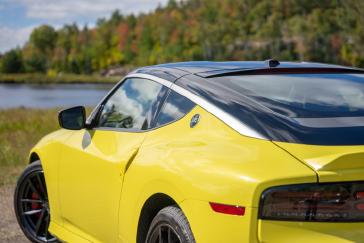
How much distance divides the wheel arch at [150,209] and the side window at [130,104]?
0.57 meters

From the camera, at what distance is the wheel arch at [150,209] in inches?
127

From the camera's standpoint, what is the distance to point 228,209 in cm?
274

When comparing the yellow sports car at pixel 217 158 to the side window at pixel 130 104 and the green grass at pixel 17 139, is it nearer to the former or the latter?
the side window at pixel 130 104

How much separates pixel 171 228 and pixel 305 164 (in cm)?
77

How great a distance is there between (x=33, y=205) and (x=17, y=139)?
10.0m

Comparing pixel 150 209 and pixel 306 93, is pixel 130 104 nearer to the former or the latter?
pixel 150 209

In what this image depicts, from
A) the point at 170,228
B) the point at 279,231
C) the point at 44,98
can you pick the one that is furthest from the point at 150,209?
the point at 44,98

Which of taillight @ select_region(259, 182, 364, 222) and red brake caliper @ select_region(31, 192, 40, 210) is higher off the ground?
taillight @ select_region(259, 182, 364, 222)

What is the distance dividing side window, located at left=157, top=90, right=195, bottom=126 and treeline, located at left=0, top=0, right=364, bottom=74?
386 feet

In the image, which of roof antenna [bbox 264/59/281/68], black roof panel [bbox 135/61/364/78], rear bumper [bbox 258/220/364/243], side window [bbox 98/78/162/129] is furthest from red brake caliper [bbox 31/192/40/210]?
rear bumper [bbox 258/220/364/243]

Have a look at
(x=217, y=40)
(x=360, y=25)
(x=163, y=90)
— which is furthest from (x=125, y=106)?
(x=217, y=40)

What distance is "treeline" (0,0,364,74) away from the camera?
131 metres

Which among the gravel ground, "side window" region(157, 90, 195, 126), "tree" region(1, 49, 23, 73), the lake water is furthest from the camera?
"tree" region(1, 49, 23, 73)

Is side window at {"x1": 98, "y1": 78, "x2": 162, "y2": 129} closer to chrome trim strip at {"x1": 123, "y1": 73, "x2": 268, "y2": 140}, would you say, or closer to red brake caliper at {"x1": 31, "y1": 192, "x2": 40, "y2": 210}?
chrome trim strip at {"x1": 123, "y1": 73, "x2": 268, "y2": 140}
